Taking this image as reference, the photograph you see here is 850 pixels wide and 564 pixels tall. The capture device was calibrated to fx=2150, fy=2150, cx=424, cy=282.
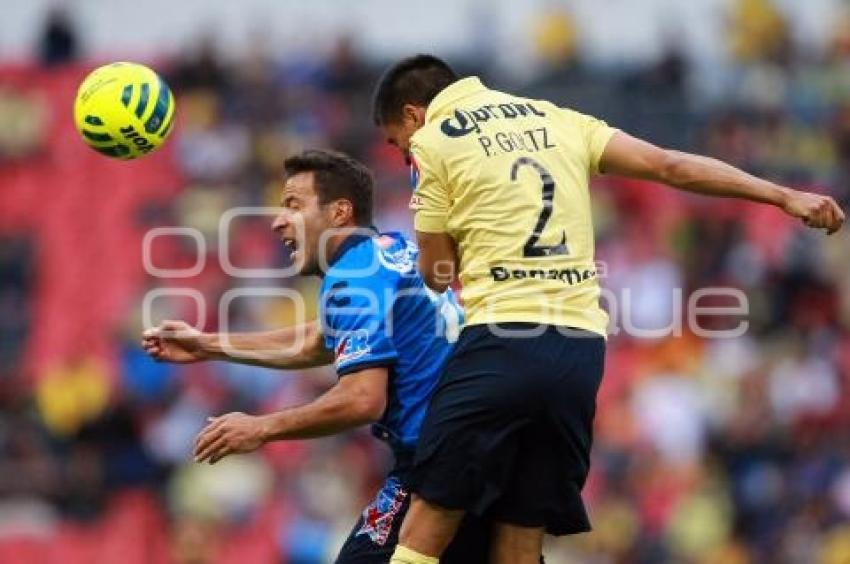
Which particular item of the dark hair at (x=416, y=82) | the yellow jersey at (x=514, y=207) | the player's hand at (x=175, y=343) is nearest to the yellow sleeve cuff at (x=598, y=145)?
the yellow jersey at (x=514, y=207)

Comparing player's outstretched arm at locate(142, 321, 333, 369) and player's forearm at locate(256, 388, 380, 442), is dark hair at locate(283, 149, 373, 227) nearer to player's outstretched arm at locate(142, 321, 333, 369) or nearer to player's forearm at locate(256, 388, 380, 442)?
player's outstretched arm at locate(142, 321, 333, 369)

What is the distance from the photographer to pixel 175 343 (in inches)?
352

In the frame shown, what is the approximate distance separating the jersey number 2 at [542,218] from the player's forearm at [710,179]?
42 cm

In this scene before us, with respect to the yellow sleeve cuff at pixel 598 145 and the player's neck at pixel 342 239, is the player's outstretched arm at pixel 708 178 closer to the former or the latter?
the yellow sleeve cuff at pixel 598 145

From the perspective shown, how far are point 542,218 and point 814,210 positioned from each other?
39.3 inches

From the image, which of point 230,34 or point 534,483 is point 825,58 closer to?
point 230,34

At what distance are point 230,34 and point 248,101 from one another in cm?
277

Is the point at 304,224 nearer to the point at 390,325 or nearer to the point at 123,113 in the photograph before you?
the point at 390,325

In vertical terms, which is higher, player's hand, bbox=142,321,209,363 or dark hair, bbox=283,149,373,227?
dark hair, bbox=283,149,373,227

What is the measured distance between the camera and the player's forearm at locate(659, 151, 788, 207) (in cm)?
786

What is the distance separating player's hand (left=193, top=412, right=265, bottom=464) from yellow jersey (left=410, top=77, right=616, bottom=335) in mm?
918

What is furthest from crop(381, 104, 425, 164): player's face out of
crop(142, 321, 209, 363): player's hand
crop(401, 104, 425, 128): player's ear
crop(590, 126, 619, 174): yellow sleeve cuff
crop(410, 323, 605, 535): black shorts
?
crop(142, 321, 209, 363): player's hand

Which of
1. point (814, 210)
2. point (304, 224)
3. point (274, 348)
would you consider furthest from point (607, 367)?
point (814, 210)

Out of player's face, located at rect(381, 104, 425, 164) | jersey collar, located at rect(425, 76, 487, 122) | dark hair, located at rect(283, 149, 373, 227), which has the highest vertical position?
jersey collar, located at rect(425, 76, 487, 122)
